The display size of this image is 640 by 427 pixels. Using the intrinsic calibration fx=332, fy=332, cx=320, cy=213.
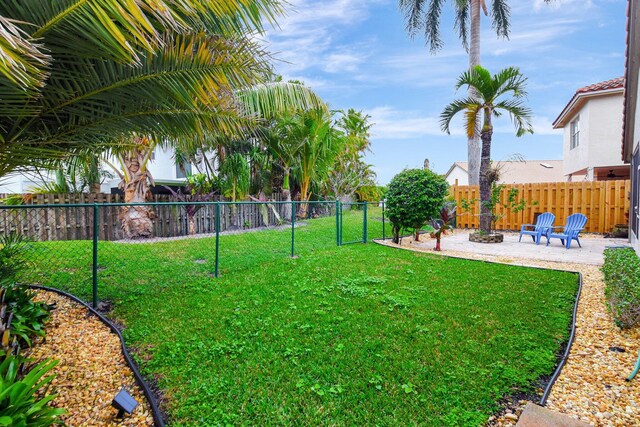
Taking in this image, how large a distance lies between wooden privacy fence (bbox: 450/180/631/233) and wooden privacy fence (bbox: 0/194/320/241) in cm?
830

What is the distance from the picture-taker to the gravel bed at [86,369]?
251 centimetres

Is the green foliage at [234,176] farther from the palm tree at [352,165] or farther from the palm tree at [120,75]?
the palm tree at [352,165]

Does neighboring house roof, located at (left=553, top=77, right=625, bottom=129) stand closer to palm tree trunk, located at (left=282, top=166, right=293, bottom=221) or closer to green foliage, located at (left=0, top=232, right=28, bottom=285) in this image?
palm tree trunk, located at (left=282, top=166, right=293, bottom=221)

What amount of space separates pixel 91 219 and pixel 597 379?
11561 millimetres

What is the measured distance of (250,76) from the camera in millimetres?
3939

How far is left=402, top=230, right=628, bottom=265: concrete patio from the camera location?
8.10 meters

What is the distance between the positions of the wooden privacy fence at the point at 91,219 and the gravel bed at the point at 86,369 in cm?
445

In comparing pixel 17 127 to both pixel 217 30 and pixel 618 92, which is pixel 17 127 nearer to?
pixel 217 30

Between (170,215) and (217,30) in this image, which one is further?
(170,215)

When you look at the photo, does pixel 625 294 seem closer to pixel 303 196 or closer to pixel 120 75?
pixel 120 75

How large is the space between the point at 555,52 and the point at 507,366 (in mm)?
17975

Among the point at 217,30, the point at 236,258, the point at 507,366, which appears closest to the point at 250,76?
the point at 217,30

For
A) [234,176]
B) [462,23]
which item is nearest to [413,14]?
[462,23]

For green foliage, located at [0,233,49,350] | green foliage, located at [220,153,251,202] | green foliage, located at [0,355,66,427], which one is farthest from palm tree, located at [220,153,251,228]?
green foliage, located at [0,355,66,427]
